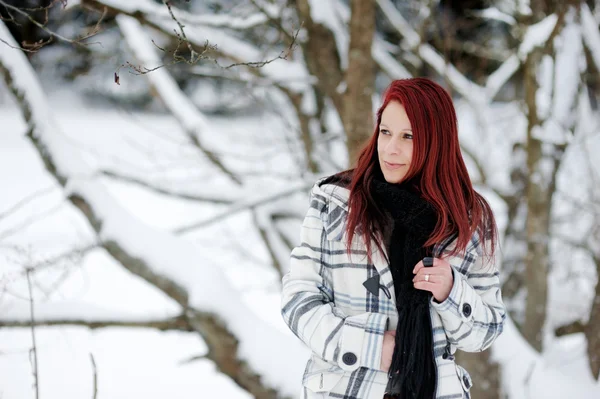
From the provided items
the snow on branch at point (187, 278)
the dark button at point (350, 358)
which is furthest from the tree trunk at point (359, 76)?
the dark button at point (350, 358)

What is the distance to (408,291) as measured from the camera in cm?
144

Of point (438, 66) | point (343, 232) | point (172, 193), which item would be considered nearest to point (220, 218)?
point (172, 193)

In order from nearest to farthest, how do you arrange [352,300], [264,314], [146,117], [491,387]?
[352,300] → [491,387] → [264,314] → [146,117]

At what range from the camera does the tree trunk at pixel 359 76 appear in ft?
10.5

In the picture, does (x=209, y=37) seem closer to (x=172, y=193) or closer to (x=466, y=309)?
(x=172, y=193)

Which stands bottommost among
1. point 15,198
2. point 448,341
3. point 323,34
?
point 448,341

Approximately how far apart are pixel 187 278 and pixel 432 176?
4.54 ft

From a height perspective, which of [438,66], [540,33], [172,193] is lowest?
[172,193]

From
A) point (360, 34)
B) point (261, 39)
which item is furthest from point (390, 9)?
point (360, 34)

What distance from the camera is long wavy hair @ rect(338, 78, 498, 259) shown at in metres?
1.46

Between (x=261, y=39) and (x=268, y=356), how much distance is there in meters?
3.28

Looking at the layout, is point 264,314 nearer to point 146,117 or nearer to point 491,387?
point 491,387

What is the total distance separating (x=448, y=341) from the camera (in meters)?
1.51

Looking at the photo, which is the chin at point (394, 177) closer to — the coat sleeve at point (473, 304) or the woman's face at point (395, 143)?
the woman's face at point (395, 143)
